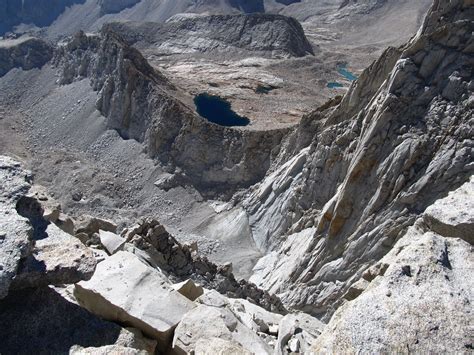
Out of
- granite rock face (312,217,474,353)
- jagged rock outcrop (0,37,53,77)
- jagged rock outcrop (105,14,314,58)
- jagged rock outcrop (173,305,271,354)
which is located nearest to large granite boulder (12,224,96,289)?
jagged rock outcrop (173,305,271,354)

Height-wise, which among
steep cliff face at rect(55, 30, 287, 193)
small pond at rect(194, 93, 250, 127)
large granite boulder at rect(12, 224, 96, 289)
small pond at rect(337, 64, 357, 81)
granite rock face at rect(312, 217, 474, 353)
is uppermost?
large granite boulder at rect(12, 224, 96, 289)

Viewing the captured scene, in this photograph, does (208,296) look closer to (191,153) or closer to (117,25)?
(191,153)

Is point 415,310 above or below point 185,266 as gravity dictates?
above

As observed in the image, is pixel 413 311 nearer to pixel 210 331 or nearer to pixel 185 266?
pixel 210 331

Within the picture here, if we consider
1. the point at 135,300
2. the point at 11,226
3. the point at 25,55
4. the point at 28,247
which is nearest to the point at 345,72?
the point at 25,55

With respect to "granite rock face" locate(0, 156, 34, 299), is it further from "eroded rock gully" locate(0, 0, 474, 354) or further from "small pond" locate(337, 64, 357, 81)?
"small pond" locate(337, 64, 357, 81)

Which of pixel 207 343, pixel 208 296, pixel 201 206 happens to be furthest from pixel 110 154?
pixel 207 343
